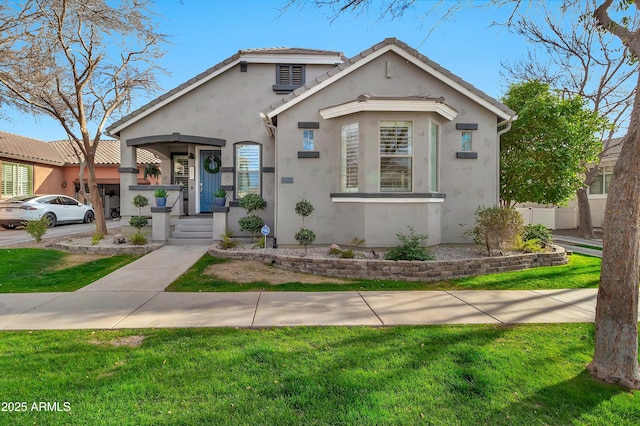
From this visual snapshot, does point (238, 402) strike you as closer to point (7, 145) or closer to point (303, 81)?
point (303, 81)

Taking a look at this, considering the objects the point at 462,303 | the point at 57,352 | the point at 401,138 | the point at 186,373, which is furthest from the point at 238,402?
the point at 401,138

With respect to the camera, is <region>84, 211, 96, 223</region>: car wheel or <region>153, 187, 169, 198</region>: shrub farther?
<region>84, 211, 96, 223</region>: car wheel

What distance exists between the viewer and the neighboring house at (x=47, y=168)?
60.3 feet

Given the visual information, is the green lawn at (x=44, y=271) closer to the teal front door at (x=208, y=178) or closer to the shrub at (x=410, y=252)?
the teal front door at (x=208, y=178)

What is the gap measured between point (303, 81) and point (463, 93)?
18.3 ft

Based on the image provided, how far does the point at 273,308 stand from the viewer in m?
5.07

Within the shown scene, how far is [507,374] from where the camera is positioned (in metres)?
3.23

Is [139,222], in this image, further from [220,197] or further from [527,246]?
[527,246]

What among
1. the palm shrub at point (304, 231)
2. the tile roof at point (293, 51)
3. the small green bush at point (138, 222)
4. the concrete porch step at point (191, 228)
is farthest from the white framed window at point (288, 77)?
the small green bush at point (138, 222)

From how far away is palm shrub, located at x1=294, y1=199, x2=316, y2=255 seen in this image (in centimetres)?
850

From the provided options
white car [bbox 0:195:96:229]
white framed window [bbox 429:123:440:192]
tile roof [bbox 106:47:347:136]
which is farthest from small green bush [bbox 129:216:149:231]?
white framed window [bbox 429:123:440:192]

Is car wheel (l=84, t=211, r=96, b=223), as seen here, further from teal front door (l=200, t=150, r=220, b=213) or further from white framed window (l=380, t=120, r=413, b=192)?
white framed window (l=380, t=120, r=413, b=192)

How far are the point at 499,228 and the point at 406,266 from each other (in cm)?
286

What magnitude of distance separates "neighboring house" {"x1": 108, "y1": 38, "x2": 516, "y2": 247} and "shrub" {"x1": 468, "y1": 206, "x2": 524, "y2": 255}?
1060 mm
